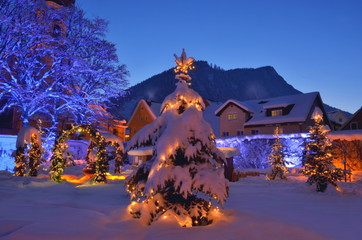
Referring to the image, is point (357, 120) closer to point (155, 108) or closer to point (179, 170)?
point (179, 170)

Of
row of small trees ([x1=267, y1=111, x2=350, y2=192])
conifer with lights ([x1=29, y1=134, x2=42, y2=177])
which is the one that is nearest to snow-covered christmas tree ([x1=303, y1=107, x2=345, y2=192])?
row of small trees ([x1=267, y1=111, x2=350, y2=192])

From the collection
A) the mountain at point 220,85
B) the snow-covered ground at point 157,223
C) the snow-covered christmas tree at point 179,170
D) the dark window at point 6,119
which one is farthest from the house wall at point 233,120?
the mountain at point 220,85

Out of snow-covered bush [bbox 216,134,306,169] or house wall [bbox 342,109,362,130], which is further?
house wall [bbox 342,109,362,130]

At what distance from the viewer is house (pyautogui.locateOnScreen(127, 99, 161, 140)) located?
4228 cm

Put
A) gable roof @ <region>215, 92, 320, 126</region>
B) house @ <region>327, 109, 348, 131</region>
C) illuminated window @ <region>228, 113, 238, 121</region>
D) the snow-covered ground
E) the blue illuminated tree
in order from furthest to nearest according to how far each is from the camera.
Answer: house @ <region>327, 109, 348, 131</region> < illuminated window @ <region>228, 113, 238, 121</region> < gable roof @ <region>215, 92, 320, 126</region> < the blue illuminated tree < the snow-covered ground

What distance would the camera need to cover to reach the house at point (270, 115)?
28203mm

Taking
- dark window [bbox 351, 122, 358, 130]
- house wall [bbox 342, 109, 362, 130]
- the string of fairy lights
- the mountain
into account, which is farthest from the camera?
the mountain

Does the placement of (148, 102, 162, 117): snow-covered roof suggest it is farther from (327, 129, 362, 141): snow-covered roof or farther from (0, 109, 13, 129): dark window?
(327, 129, 362, 141): snow-covered roof

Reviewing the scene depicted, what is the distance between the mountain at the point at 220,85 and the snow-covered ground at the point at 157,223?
277 feet

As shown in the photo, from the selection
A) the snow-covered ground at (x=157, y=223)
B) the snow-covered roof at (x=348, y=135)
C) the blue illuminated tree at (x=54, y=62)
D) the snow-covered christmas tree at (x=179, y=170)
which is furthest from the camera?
the snow-covered roof at (x=348, y=135)

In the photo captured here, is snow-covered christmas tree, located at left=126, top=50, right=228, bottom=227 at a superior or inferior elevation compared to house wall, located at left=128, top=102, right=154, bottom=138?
inferior

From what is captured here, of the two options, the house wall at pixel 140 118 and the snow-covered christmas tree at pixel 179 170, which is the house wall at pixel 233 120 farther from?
the snow-covered christmas tree at pixel 179 170

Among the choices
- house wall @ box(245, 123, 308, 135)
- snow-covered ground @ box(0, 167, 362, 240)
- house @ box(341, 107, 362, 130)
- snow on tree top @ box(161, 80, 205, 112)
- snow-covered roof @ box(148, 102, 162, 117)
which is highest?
snow-covered roof @ box(148, 102, 162, 117)

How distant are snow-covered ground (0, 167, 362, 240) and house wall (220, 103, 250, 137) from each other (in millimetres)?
22846
